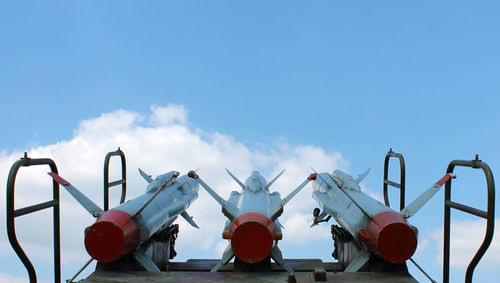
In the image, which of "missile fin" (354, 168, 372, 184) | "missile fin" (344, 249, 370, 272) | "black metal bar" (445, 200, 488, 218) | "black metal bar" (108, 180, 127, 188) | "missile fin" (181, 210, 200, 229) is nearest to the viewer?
"black metal bar" (445, 200, 488, 218)

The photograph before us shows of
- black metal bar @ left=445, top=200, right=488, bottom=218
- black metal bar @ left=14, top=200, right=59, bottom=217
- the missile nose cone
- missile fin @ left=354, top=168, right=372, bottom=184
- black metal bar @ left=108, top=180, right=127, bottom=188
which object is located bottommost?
the missile nose cone

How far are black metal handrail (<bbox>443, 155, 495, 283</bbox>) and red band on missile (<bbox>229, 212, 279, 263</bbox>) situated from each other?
2425mm

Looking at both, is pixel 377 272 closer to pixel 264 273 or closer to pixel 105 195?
pixel 264 273

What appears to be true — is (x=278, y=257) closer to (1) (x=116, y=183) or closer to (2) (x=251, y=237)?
(2) (x=251, y=237)

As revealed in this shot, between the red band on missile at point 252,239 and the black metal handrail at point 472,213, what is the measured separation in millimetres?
2425

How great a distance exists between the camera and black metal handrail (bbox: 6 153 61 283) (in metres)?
4.40

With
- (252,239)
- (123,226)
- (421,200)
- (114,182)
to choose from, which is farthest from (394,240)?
(114,182)

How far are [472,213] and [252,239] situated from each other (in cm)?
274

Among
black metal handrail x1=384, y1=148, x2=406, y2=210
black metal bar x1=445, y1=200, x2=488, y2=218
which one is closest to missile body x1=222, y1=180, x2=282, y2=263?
black metal bar x1=445, y1=200, x2=488, y2=218

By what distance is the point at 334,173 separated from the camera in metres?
8.65

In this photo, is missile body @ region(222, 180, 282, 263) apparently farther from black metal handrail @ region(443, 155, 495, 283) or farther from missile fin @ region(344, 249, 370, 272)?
black metal handrail @ region(443, 155, 495, 283)

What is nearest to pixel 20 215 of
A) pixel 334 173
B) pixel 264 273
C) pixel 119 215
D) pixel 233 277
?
pixel 119 215

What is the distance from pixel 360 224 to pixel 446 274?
4.20 feet

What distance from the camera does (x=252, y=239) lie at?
529 centimetres
